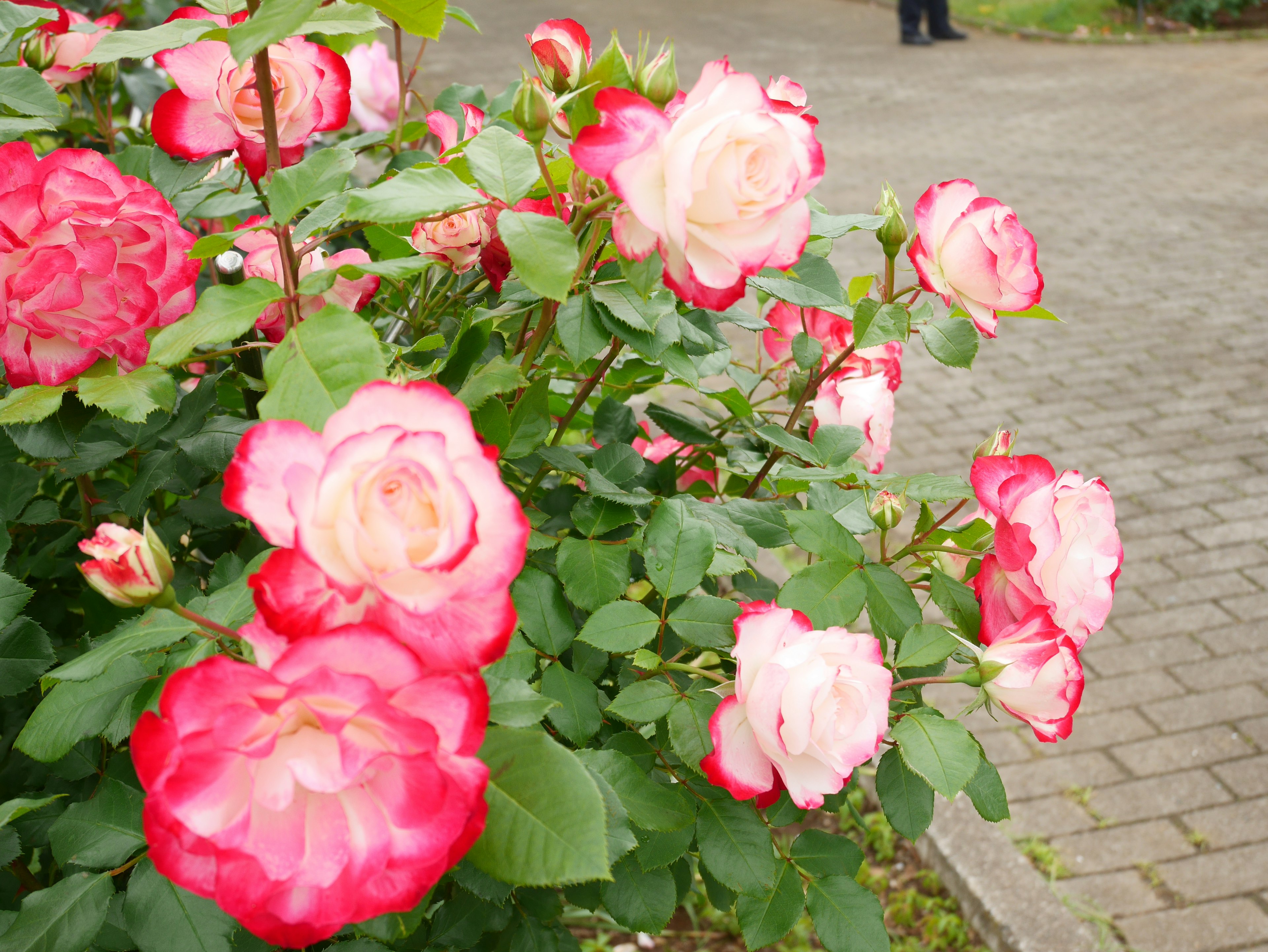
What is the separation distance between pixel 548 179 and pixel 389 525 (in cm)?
38

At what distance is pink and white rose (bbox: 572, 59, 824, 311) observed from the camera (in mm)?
675

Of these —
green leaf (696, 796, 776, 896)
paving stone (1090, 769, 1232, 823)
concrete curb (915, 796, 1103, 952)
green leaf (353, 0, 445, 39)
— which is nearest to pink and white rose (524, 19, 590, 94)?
green leaf (353, 0, 445, 39)

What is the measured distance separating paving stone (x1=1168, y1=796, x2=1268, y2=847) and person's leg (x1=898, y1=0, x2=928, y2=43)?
10.6 meters

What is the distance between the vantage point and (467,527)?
0.51m

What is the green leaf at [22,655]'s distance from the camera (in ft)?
3.23

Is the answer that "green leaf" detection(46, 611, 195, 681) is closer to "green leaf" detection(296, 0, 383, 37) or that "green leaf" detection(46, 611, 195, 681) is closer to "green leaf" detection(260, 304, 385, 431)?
Result: "green leaf" detection(260, 304, 385, 431)

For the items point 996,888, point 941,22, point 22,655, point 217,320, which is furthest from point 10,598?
point 941,22

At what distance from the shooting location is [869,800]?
287cm

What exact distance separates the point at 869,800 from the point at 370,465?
2623mm

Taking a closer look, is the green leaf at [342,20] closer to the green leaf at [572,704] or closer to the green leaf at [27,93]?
the green leaf at [27,93]

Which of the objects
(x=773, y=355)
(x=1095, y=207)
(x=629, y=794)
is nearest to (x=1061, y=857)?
(x=773, y=355)

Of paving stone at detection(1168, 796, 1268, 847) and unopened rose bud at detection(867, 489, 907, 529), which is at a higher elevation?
unopened rose bud at detection(867, 489, 907, 529)

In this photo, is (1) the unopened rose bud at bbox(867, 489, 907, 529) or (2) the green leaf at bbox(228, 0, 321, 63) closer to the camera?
(2) the green leaf at bbox(228, 0, 321, 63)

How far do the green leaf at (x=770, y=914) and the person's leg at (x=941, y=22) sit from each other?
12480mm
